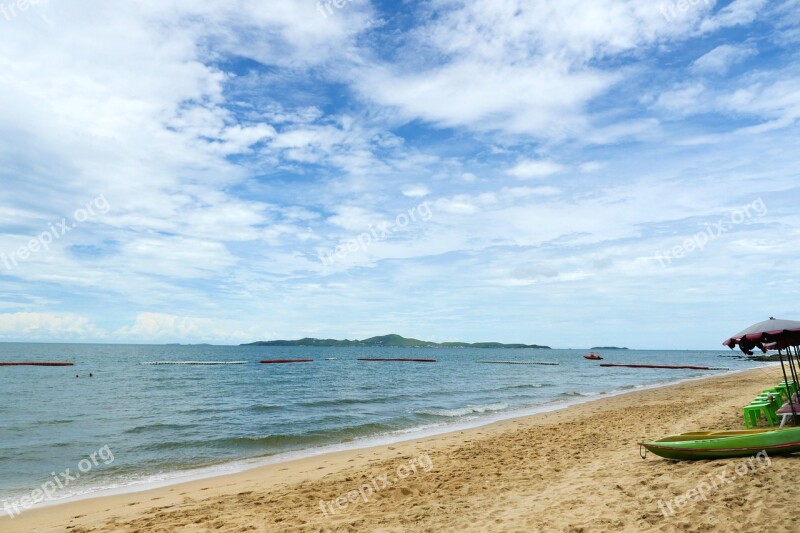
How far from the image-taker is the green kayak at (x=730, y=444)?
8.96m

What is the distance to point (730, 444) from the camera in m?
9.23

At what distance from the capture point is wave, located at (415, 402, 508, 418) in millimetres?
24569

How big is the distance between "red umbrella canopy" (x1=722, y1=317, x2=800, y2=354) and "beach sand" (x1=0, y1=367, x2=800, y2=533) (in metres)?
2.92

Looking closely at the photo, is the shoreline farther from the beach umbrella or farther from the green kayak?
the beach umbrella

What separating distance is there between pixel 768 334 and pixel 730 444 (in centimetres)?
404

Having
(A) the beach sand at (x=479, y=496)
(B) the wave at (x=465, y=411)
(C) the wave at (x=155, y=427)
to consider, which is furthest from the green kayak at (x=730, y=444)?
(C) the wave at (x=155, y=427)

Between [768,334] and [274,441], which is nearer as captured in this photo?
[768,334]

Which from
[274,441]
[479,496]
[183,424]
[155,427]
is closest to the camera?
[479,496]

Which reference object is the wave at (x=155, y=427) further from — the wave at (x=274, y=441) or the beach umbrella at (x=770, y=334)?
the beach umbrella at (x=770, y=334)

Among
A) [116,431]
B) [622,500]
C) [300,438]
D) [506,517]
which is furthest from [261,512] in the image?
[116,431]

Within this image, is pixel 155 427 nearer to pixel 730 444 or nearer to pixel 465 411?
pixel 465 411

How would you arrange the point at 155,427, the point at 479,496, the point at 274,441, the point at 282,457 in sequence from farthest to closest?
the point at 155,427
the point at 274,441
the point at 282,457
the point at 479,496

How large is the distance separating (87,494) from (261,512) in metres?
5.56

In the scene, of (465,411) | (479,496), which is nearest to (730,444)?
(479,496)
